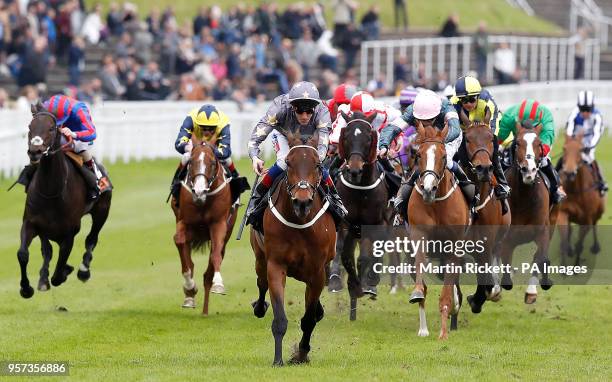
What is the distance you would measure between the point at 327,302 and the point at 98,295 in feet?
8.53

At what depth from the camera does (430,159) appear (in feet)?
42.9

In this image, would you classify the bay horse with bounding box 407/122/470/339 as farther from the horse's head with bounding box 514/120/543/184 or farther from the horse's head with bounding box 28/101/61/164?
the horse's head with bounding box 28/101/61/164

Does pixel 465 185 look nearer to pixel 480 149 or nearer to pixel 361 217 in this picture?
pixel 480 149

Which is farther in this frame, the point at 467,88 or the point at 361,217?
the point at 361,217

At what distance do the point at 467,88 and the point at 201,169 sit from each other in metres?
2.83

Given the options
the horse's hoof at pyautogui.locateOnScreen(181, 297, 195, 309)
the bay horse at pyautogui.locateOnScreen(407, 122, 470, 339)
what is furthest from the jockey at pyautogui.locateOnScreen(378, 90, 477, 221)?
the horse's hoof at pyautogui.locateOnScreen(181, 297, 195, 309)

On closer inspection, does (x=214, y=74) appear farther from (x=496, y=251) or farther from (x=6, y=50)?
(x=496, y=251)

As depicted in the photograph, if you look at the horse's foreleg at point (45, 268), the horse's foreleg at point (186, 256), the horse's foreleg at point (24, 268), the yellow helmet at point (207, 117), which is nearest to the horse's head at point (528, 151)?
the yellow helmet at point (207, 117)

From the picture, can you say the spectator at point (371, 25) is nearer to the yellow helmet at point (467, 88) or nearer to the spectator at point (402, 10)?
the spectator at point (402, 10)

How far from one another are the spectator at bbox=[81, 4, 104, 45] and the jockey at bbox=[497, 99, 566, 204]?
17.5m

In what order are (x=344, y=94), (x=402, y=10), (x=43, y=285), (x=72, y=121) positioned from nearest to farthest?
1. (x=43, y=285)
2. (x=72, y=121)
3. (x=344, y=94)
4. (x=402, y=10)

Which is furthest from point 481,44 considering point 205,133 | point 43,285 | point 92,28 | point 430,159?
point 430,159

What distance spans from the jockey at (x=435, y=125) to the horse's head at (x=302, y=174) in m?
2.50

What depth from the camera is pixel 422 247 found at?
13609mm
